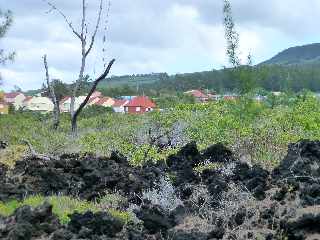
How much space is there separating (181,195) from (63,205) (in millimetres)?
1498

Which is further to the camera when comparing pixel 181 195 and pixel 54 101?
pixel 54 101

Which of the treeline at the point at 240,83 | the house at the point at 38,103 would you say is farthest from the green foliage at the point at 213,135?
the house at the point at 38,103

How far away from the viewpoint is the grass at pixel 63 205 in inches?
322

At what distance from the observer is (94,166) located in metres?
10.7

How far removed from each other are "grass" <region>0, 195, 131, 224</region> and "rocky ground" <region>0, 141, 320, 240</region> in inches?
8.1

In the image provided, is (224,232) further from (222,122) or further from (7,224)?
(222,122)

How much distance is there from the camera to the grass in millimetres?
8180

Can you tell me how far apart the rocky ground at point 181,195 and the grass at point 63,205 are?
206mm

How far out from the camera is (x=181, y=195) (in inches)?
346

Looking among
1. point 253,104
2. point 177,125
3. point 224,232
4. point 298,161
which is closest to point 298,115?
point 253,104

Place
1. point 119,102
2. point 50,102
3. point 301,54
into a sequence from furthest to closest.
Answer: point 301,54 → point 50,102 → point 119,102

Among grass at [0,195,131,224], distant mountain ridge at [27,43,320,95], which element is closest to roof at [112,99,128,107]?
distant mountain ridge at [27,43,320,95]

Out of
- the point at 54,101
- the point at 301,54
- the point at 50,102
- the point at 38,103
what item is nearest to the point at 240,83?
the point at 54,101

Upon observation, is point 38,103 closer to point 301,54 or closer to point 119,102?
point 119,102
